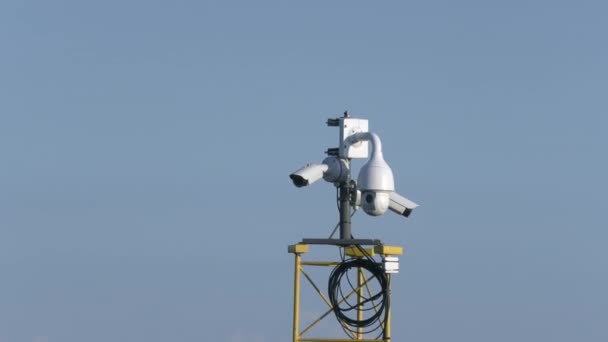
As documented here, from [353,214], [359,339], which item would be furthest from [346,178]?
[359,339]

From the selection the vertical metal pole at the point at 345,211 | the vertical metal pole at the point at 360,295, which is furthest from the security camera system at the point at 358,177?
the vertical metal pole at the point at 360,295

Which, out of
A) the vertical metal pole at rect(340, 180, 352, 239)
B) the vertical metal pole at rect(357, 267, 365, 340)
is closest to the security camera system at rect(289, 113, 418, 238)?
the vertical metal pole at rect(340, 180, 352, 239)

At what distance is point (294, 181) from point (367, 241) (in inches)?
92.1

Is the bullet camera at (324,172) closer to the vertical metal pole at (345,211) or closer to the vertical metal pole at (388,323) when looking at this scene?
the vertical metal pole at (345,211)

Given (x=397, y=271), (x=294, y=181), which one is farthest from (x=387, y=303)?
(x=294, y=181)

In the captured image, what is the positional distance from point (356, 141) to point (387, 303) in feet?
13.0

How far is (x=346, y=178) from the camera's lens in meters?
41.2

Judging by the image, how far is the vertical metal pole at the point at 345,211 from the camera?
41188mm

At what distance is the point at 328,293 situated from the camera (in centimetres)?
4144

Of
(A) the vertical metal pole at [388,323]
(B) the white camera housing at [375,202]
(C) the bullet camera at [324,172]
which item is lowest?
(A) the vertical metal pole at [388,323]

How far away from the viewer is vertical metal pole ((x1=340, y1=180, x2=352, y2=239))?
4119cm

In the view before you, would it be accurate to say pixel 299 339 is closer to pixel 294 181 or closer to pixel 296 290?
pixel 296 290

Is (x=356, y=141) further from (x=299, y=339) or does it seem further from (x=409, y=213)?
(x=299, y=339)

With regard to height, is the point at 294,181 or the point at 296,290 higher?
the point at 294,181
